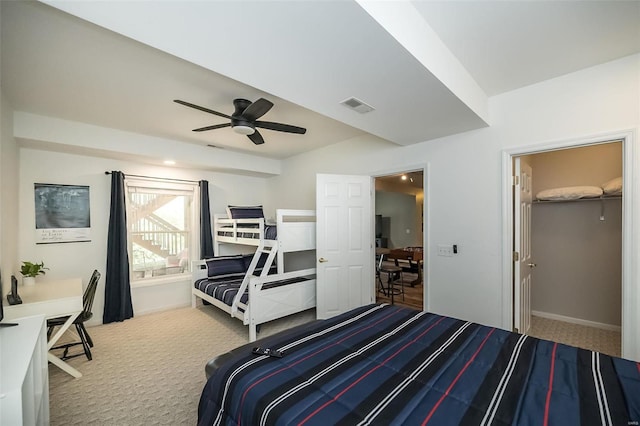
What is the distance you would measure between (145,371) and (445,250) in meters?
3.33

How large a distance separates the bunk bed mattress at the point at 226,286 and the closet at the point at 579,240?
3432 mm

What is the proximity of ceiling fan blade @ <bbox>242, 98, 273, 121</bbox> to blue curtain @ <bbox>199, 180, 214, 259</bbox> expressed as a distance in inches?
99.1

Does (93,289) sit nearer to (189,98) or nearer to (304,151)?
(189,98)

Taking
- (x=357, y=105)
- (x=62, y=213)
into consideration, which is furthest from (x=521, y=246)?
(x=62, y=213)

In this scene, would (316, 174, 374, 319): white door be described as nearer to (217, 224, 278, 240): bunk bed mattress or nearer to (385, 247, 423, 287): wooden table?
(217, 224, 278, 240): bunk bed mattress

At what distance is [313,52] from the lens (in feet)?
5.17

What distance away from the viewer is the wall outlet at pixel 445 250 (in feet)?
10.0

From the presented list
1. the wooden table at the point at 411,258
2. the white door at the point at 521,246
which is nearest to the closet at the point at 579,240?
the white door at the point at 521,246

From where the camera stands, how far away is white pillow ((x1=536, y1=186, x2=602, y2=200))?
3.28 m

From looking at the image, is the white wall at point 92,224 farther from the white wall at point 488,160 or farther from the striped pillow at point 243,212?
the white wall at point 488,160

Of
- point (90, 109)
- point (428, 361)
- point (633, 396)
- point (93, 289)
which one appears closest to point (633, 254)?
point (633, 396)

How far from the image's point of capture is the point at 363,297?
3.87m

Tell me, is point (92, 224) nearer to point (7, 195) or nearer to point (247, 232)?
point (7, 195)

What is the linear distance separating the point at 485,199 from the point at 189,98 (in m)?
3.18
